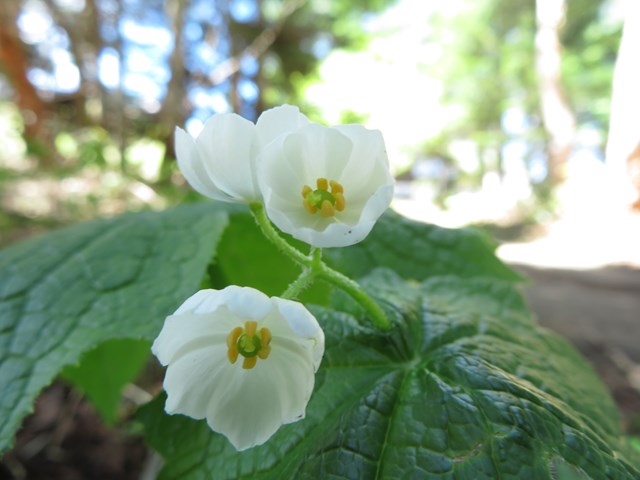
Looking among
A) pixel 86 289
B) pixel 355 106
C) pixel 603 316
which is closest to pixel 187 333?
pixel 86 289

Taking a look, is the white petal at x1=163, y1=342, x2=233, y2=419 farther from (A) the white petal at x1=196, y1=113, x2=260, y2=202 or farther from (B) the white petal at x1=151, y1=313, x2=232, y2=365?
(A) the white petal at x1=196, y1=113, x2=260, y2=202

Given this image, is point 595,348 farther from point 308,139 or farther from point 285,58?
point 285,58

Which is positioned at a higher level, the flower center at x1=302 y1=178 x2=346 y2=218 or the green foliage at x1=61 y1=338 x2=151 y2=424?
the flower center at x1=302 y1=178 x2=346 y2=218

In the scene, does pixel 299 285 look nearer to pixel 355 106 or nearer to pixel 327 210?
pixel 327 210

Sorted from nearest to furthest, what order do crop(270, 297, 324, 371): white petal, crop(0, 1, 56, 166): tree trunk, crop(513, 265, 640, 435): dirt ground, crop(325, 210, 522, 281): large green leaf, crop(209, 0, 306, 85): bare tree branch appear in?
crop(270, 297, 324, 371): white petal < crop(325, 210, 522, 281): large green leaf < crop(513, 265, 640, 435): dirt ground < crop(0, 1, 56, 166): tree trunk < crop(209, 0, 306, 85): bare tree branch

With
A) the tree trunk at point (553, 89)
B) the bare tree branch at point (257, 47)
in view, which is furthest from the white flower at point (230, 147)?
the tree trunk at point (553, 89)

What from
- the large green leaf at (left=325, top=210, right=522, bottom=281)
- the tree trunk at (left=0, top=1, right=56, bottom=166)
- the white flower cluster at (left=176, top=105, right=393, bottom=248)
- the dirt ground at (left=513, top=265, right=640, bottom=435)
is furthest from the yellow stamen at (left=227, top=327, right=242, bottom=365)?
the tree trunk at (left=0, top=1, right=56, bottom=166)

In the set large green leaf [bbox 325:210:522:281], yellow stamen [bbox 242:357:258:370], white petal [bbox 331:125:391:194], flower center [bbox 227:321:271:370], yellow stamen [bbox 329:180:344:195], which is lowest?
large green leaf [bbox 325:210:522:281]
